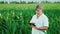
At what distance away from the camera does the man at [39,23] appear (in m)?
5.79

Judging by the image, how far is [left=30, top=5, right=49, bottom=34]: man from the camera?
5.79 meters

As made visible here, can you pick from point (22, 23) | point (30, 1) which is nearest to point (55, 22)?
point (22, 23)

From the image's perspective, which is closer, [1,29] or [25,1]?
[1,29]

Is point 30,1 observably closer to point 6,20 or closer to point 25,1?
point 25,1

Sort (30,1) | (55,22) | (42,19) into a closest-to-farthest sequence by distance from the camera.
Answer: (42,19), (55,22), (30,1)

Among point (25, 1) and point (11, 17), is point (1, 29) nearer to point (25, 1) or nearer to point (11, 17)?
point (11, 17)

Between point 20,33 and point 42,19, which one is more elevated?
point 42,19

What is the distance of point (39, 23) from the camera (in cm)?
587

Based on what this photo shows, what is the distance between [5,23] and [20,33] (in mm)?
394

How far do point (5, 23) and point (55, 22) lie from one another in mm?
1230

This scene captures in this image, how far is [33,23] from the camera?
5883 millimetres

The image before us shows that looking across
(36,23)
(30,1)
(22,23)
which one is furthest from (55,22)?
(30,1)

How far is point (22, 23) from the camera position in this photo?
7.32 metres

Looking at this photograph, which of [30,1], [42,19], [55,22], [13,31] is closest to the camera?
[42,19]
